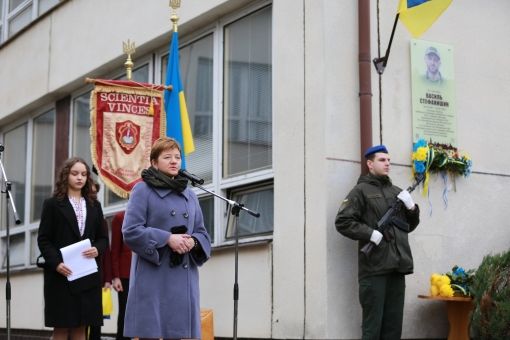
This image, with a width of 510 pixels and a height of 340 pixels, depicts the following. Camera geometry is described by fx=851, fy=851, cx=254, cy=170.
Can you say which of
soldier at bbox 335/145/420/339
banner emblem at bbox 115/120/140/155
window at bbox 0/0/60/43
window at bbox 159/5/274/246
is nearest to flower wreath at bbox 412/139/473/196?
soldier at bbox 335/145/420/339

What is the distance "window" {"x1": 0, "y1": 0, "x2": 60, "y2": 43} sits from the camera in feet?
50.1

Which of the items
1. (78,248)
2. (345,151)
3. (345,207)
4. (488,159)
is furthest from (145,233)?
(488,159)

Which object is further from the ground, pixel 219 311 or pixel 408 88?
pixel 408 88

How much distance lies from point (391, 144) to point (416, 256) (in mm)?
1156

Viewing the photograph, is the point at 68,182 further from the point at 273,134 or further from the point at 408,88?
the point at 408,88

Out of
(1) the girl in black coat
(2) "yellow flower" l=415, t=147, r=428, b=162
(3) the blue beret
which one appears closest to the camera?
(1) the girl in black coat

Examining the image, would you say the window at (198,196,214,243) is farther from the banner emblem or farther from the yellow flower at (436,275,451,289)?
the yellow flower at (436,275,451,289)

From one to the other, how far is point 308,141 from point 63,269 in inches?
113

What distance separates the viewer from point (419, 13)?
8.38 metres

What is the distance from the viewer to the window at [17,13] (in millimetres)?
15266

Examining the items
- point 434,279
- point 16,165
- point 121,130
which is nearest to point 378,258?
point 434,279

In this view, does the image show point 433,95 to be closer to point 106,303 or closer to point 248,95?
point 248,95

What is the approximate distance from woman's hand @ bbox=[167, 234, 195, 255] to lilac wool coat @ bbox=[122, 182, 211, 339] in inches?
1.7

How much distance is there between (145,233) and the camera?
5.56m
